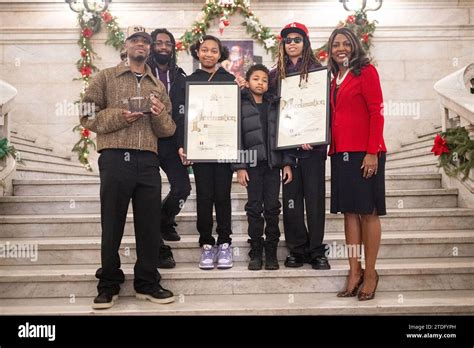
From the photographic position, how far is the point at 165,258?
12.8 ft

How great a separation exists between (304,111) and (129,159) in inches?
56.7

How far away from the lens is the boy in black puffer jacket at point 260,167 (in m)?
3.77

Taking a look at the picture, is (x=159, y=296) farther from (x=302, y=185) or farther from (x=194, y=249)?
(x=302, y=185)

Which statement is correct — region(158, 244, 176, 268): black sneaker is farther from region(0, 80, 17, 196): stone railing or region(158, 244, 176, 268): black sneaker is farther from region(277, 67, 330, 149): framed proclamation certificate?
region(0, 80, 17, 196): stone railing

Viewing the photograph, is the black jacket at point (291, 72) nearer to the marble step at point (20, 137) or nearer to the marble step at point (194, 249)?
the marble step at point (194, 249)

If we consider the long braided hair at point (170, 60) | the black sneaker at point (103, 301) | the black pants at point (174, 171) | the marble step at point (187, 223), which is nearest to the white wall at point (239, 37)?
the marble step at point (187, 223)

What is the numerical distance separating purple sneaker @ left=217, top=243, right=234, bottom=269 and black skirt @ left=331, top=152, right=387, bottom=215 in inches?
39.0

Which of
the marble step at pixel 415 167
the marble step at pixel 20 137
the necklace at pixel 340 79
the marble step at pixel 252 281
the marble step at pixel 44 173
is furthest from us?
the marble step at pixel 20 137

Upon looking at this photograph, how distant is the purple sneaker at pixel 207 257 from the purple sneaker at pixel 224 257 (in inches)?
2.1

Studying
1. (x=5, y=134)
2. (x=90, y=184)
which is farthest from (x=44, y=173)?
(x=90, y=184)

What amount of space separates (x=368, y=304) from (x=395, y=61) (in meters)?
6.58

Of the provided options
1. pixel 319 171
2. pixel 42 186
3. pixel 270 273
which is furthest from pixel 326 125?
pixel 42 186
